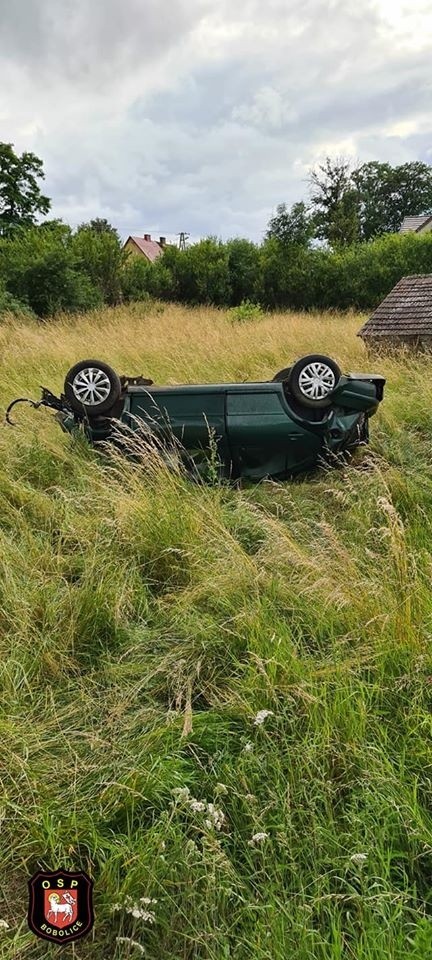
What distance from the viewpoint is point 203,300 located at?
21.0m

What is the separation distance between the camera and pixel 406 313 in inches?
329

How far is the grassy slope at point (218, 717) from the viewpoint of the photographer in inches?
53.4

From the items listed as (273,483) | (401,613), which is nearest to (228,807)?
(401,613)

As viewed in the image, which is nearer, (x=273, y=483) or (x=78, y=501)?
(x=78, y=501)

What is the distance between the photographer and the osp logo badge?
1358 mm

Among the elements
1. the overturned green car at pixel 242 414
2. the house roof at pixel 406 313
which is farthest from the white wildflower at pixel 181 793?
the house roof at pixel 406 313

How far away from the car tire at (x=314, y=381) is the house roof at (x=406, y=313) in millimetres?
4419

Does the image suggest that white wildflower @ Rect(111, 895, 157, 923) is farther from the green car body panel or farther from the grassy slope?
the green car body panel

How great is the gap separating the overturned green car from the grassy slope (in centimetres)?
53

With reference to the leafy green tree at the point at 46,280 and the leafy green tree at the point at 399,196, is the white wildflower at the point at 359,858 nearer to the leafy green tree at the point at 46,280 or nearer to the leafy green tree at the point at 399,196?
the leafy green tree at the point at 46,280

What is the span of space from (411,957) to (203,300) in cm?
2151

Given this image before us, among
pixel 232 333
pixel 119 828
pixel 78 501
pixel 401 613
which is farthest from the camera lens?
pixel 232 333

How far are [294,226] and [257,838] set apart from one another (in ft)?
75.5

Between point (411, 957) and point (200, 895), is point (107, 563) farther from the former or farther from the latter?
point (411, 957)
